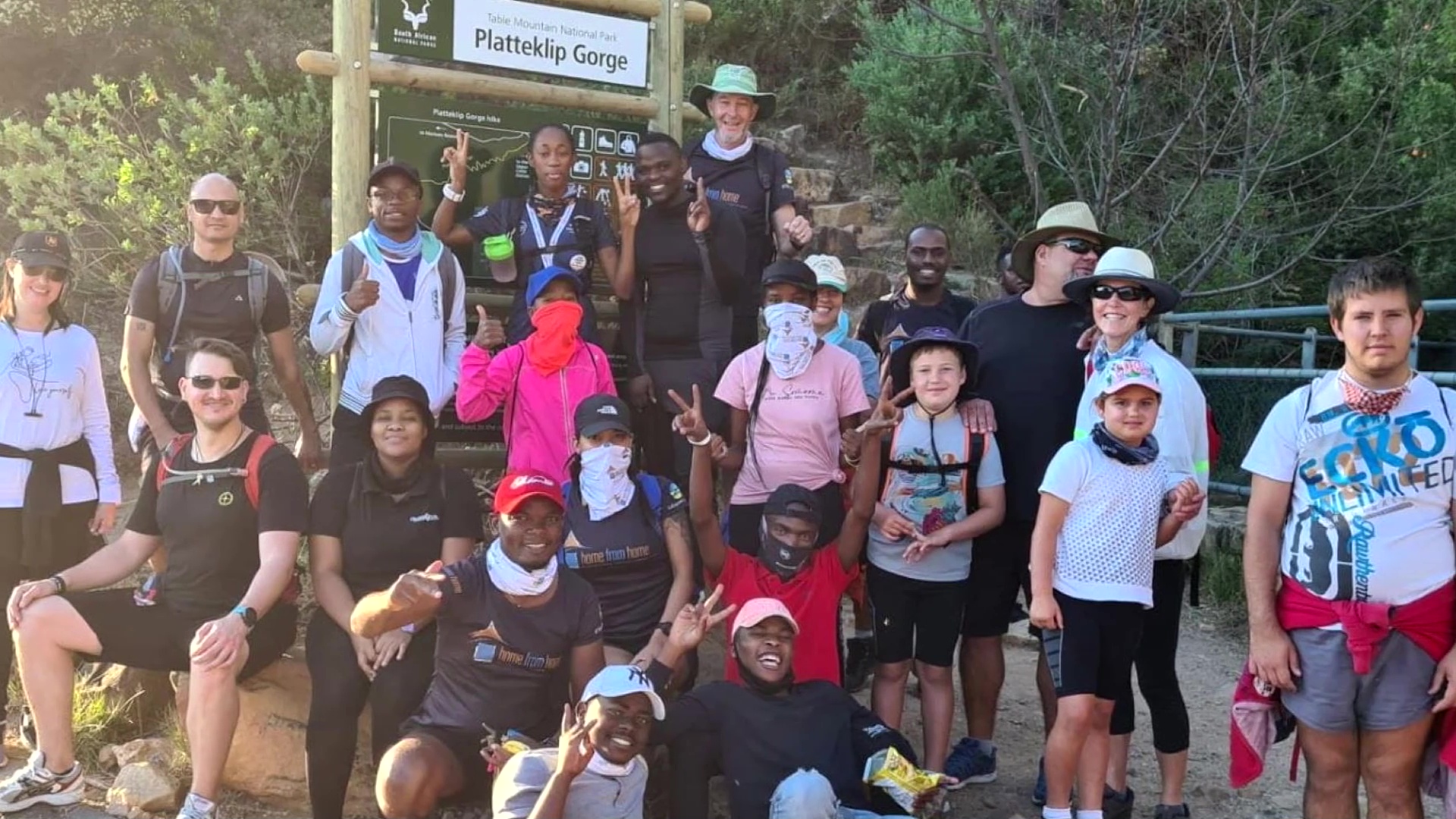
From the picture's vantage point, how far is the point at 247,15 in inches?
496

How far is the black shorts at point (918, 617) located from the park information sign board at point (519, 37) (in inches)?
138

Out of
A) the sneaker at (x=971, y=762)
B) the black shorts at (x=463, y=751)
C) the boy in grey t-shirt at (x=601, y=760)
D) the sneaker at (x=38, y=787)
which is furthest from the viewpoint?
the sneaker at (x=971, y=762)

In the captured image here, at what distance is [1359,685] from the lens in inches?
147

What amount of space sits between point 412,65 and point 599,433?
2.53 meters

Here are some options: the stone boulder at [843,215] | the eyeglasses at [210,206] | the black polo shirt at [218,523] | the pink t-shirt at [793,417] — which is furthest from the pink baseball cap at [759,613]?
the stone boulder at [843,215]

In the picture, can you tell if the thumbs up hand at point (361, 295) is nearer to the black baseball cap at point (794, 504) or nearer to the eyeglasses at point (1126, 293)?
the black baseball cap at point (794, 504)

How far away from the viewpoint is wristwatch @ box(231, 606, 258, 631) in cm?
466

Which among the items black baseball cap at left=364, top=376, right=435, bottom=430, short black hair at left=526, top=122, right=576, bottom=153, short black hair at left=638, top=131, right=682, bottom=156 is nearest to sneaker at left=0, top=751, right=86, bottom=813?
black baseball cap at left=364, top=376, right=435, bottom=430

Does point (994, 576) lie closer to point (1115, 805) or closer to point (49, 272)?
point (1115, 805)

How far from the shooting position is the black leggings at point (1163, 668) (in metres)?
4.56

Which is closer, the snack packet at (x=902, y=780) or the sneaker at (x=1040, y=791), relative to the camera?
the snack packet at (x=902, y=780)

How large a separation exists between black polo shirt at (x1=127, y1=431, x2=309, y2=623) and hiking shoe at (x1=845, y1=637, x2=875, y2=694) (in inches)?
112

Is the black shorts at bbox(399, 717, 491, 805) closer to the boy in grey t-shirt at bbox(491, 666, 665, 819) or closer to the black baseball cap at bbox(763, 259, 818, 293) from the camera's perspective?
the boy in grey t-shirt at bbox(491, 666, 665, 819)

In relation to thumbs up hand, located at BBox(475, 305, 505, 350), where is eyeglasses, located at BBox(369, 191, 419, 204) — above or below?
above
